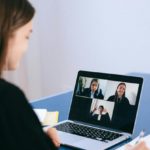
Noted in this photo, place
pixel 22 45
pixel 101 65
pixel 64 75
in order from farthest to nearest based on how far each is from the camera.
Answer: pixel 64 75
pixel 101 65
pixel 22 45

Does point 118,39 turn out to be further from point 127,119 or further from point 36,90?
point 127,119

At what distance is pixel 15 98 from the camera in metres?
0.59

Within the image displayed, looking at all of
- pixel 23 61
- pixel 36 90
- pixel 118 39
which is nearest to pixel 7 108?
pixel 118 39

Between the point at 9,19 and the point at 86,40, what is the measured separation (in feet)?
6.89

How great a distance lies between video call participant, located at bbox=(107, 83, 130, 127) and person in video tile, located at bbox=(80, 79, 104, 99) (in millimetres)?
53

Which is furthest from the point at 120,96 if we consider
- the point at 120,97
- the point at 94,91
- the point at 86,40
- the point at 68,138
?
the point at 86,40

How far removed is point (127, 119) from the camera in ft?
3.15

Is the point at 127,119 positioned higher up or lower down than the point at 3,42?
lower down

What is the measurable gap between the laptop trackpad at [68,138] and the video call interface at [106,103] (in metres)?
0.13

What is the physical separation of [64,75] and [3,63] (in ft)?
7.65

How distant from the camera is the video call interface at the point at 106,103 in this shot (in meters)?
0.97

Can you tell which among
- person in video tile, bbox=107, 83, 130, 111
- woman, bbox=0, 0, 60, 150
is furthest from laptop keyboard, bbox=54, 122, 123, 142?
woman, bbox=0, 0, 60, 150

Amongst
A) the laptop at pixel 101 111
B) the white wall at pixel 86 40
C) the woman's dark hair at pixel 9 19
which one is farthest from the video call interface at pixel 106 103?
the white wall at pixel 86 40

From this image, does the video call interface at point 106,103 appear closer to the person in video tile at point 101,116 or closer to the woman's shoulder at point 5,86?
the person in video tile at point 101,116
